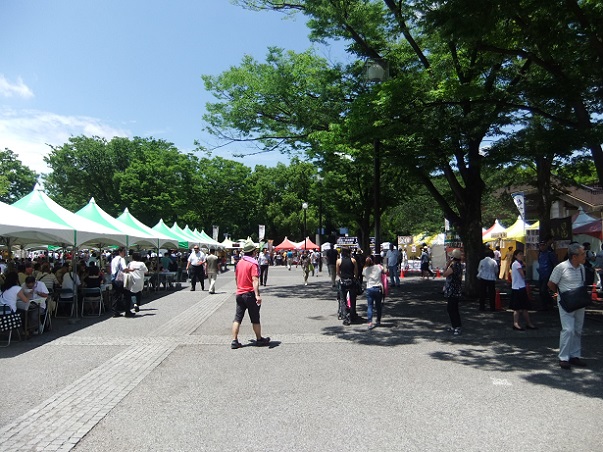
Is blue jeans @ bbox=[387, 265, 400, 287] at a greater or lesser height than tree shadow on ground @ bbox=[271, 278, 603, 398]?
greater

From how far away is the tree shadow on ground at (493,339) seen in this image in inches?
248

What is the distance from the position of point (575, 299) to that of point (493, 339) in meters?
2.51

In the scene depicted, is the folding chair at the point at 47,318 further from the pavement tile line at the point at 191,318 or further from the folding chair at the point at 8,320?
the pavement tile line at the point at 191,318

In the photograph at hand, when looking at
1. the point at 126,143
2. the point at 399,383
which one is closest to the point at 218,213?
the point at 126,143

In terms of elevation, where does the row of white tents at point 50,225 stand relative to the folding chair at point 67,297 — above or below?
above

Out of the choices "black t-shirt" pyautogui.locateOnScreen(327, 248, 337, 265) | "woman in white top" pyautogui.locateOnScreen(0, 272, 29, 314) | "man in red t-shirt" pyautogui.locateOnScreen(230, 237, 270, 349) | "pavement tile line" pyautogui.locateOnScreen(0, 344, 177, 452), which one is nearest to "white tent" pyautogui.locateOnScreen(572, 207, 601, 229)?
"black t-shirt" pyautogui.locateOnScreen(327, 248, 337, 265)

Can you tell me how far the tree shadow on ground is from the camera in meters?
6.30

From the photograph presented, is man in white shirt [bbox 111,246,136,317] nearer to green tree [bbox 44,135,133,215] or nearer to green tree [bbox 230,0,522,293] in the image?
green tree [bbox 230,0,522,293]

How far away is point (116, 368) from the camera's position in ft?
22.6

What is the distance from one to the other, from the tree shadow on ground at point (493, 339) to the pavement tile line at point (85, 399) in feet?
11.1

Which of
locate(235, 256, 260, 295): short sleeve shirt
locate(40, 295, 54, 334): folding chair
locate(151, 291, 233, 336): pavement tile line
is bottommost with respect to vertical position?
locate(151, 291, 233, 336): pavement tile line

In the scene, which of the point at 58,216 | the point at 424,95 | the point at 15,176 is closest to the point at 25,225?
the point at 58,216

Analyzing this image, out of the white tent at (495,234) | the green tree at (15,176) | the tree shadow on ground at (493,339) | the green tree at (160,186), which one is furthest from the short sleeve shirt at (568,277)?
the green tree at (15,176)

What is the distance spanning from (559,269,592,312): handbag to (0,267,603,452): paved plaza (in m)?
0.84
